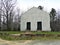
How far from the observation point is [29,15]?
3116 centimetres

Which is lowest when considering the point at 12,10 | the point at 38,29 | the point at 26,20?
the point at 38,29

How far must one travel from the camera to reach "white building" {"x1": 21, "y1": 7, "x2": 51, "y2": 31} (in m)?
29.6

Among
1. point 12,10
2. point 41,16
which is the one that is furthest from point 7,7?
point 41,16

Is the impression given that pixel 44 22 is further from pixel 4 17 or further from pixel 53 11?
pixel 53 11

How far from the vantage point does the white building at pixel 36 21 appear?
2964 centimetres

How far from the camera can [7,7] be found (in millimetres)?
42531

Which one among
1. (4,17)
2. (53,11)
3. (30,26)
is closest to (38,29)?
(30,26)

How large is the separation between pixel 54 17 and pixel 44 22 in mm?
21101

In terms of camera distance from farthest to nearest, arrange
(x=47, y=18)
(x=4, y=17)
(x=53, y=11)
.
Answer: (x=53, y=11) → (x=4, y=17) → (x=47, y=18)

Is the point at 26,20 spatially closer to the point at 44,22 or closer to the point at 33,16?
the point at 33,16

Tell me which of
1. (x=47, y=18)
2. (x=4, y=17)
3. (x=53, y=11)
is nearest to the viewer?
(x=47, y=18)

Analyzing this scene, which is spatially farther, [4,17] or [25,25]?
[4,17]

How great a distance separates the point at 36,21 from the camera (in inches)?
1196

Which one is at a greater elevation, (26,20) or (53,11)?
(53,11)
